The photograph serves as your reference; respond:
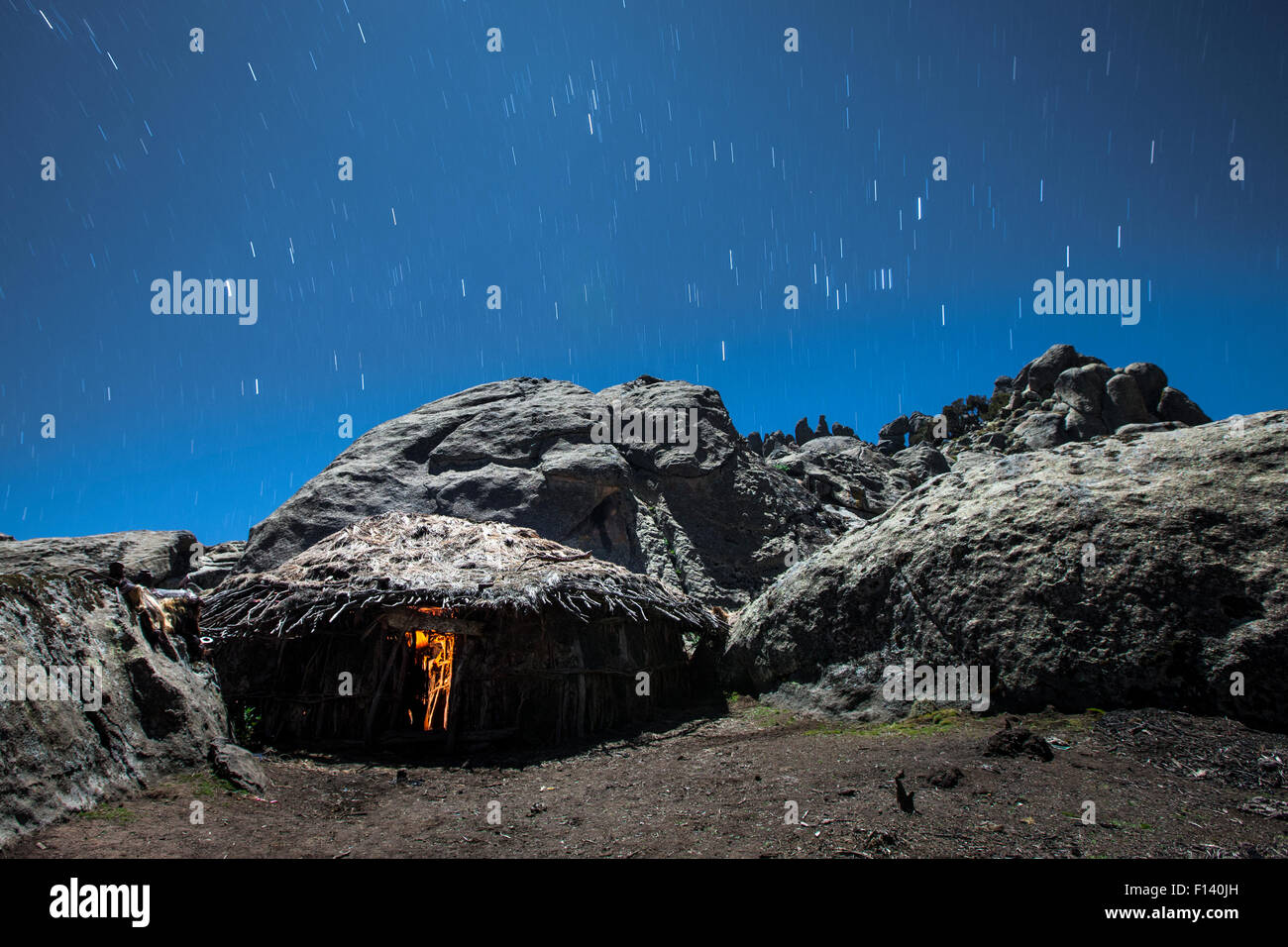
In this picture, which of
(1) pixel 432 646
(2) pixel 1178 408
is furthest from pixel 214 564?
(2) pixel 1178 408

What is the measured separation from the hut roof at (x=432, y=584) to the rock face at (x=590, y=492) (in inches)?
266

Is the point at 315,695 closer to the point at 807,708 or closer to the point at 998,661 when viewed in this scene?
the point at 807,708

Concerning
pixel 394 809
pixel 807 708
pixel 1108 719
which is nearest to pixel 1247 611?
pixel 1108 719

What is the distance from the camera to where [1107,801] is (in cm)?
490

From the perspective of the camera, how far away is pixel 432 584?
9898 mm

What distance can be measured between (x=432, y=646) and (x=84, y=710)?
5746 millimetres

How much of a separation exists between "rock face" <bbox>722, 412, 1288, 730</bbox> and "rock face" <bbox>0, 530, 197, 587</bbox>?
18744 millimetres

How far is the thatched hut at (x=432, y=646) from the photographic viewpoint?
9703 mm

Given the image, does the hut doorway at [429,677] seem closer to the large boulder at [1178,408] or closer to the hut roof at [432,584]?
the hut roof at [432,584]

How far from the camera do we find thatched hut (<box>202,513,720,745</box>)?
9.70 m

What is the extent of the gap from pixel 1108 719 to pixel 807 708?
155 inches

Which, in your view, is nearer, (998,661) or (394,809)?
(394,809)

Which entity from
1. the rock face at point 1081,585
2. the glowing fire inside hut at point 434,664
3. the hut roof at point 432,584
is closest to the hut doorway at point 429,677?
the glowing fire inside hut at point 434,664

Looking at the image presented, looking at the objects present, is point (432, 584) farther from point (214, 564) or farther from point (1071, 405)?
point (1071, 405)
